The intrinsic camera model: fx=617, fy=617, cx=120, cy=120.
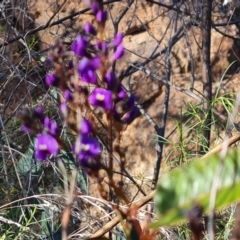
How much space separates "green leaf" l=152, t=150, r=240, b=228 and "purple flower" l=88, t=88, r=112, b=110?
11 cm

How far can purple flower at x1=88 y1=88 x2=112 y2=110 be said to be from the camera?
0.67m

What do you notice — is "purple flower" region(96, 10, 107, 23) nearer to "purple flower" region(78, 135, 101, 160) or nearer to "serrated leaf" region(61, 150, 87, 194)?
"purple flower" region(78, 135, 101, 160)

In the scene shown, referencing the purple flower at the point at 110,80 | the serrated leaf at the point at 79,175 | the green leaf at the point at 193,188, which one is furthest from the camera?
the serrated leaf at the point at 79,175

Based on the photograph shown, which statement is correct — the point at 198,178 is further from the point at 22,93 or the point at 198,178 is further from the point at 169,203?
the point at 22,93

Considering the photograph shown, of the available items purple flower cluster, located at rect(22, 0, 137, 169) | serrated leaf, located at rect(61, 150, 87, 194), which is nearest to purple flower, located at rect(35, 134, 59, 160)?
purple flower cluster, located at rect(22, 0, 137, 169)

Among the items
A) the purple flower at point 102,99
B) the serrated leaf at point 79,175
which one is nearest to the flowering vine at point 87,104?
the purple flower at point 102,99

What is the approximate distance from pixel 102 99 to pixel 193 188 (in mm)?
150

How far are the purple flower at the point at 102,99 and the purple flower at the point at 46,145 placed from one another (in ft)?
0.21

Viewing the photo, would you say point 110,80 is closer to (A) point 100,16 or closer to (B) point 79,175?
(A) point 100,16

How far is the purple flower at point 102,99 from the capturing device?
67 centimetres

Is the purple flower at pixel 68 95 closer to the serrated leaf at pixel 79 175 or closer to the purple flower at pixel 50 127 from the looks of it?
the purple flower at pixel 50 127

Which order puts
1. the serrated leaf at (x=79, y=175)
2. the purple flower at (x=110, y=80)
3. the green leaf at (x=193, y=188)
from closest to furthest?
the green leaf at (x=193, y=188), the purple flower at (x=110, y=80), the serrated leaf at (x=79, y=175)

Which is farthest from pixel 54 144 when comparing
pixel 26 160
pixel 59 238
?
pixel 26 160

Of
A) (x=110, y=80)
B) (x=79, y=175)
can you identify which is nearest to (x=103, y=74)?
(x=110, y=80)
